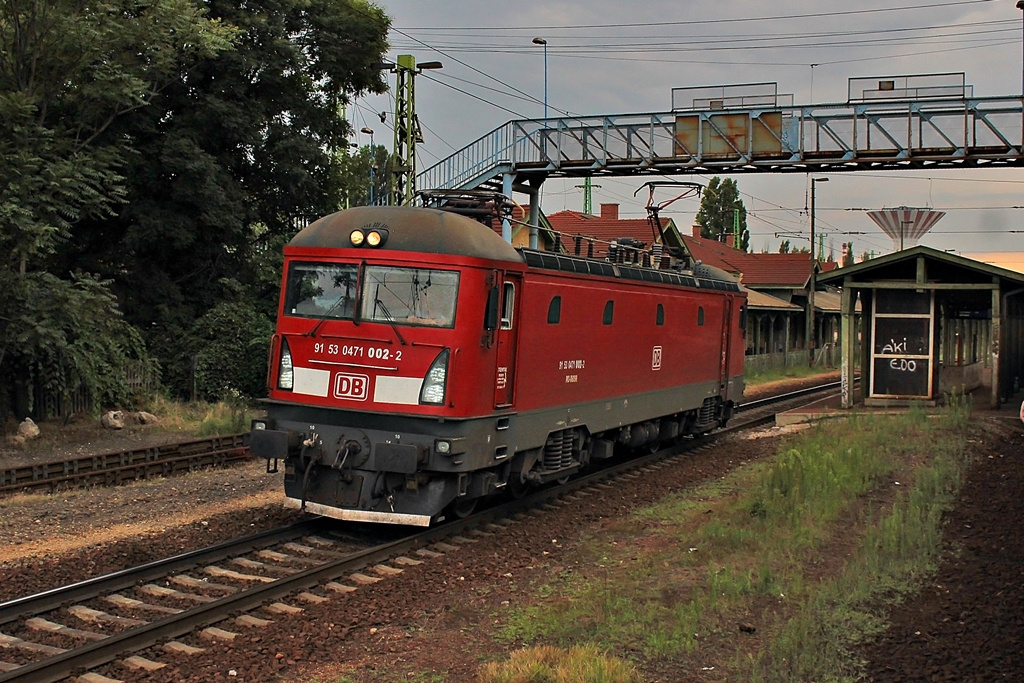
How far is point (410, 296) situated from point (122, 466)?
6566mm

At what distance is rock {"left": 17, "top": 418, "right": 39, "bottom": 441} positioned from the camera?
55.0ft

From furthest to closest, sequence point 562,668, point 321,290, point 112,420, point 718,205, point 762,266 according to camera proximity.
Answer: point 718,205 → point 762,266 → point 112,420 → point 321,290 → point 562,668

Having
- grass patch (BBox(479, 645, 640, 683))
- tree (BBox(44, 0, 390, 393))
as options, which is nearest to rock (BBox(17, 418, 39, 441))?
tree (BBox(44, 0, 390, 393))

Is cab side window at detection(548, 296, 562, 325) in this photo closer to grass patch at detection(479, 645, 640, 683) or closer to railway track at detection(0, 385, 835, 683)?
railway track at detection(0, 385, 835, 683)

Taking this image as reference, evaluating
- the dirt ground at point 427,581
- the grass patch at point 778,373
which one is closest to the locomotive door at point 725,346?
the dirt ground at point 427,581

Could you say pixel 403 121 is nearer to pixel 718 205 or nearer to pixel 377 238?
pixel 377 238

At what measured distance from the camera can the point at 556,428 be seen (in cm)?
1202

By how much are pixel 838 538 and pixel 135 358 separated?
16315 millimetres

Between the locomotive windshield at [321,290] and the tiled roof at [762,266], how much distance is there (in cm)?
3934

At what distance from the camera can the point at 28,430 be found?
16812 millimetres

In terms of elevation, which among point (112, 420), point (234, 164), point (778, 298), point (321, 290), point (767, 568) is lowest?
point (767, 568)

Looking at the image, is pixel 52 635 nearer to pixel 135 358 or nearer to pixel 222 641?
pixel 222 641

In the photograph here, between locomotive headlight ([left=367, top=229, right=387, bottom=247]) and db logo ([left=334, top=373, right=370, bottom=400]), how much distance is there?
1.39m

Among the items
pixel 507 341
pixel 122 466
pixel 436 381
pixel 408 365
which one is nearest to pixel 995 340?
pixel 507 341
